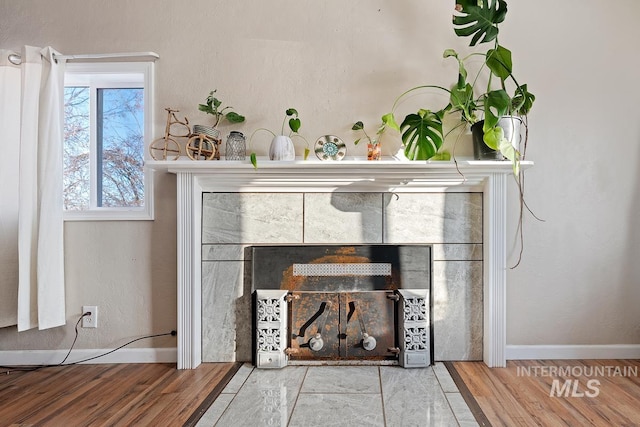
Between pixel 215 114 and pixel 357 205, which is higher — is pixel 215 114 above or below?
above

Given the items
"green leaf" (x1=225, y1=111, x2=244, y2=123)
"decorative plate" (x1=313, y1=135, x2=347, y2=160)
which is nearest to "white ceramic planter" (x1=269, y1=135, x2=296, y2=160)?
"decorative plate" (x1=313, y1=135, x2=347, y2=160)

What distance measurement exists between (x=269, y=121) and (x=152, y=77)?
730 millimetres

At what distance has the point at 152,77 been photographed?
8.09 ft

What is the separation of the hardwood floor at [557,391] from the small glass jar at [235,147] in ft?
5.46

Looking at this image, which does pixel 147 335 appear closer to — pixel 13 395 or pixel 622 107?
pixel 13 395

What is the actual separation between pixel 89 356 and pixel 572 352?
2.83 metres

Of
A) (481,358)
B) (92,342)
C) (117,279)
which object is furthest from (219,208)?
(481,358)

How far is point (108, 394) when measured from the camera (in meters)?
2.02

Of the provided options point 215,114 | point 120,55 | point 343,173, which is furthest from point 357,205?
point 120,55

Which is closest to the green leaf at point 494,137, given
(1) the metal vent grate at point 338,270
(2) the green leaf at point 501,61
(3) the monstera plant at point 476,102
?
(3) the monstera plant at point 476,102

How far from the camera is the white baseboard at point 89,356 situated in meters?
2.47

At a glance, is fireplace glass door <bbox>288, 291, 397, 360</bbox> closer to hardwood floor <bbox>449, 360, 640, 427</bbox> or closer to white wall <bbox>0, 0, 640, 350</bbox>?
hardwood floor <bbox>449, 360, 640, 427</bbox>

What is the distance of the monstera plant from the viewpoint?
2051mm

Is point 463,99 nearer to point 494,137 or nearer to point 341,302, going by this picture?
point 494,137
